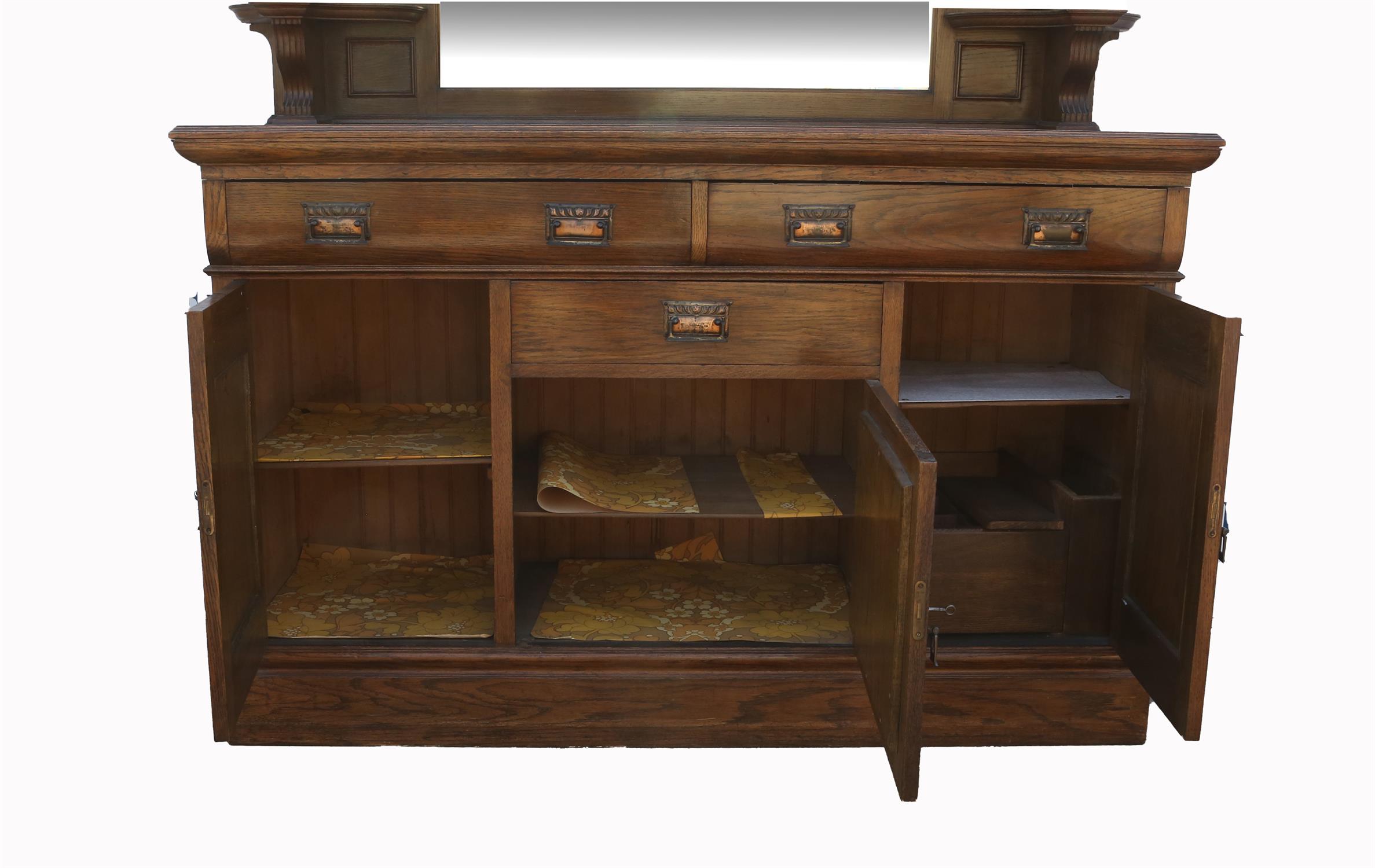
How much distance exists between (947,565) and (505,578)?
1.01 meters

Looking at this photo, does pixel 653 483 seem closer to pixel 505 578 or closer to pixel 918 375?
pixel 505 578

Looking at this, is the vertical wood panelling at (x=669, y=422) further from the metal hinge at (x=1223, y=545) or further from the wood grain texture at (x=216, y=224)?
the metal hinge at (x=1223, y=545)

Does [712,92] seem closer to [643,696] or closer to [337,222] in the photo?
[337,222]

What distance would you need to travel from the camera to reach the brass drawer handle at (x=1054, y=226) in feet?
9.70

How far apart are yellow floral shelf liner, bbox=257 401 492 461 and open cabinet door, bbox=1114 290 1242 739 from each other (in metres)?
1.46

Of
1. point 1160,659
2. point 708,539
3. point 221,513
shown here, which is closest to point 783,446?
point 708,539

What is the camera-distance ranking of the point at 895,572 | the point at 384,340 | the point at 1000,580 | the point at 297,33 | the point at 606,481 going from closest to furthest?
the point at 895,572 → the point at 297,33 → the point at 1000,580 → the point at 606,481 → the point at 384,340

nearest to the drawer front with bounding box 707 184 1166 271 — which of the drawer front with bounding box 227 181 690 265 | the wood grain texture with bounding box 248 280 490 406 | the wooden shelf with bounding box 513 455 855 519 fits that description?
the drawer front with bounding box 227 181 690 265

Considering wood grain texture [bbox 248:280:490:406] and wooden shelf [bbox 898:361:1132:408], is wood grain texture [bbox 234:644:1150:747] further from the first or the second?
wood grain texture [bbox 248:280:490:406]

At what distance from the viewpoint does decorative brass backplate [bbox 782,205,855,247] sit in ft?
9.61

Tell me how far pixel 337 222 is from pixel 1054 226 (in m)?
1.51

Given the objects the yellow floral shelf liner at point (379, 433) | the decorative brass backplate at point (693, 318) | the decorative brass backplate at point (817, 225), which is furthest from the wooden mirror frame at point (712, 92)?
the yellow floral shelf liner at point (379, 433)

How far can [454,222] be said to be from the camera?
9.59 ft

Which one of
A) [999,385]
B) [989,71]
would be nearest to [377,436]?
[999,385]
